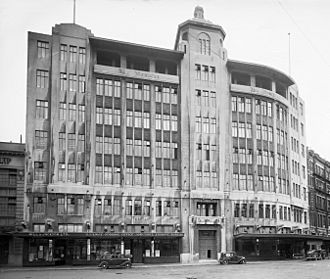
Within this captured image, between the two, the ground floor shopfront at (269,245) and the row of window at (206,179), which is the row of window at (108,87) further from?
the ground floor shopfront at (269,245)

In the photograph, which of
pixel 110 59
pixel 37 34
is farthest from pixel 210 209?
pixel 37 34

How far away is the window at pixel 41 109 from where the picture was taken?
65.0 m

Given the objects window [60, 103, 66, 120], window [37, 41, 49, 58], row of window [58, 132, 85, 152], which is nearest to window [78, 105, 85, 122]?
window [60, 103, 66, 120]

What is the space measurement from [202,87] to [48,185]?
84.9 ft

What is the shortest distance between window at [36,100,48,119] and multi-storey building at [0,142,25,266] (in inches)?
195

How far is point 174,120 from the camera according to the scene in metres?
71.8

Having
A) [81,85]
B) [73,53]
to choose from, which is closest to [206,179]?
[81,85]

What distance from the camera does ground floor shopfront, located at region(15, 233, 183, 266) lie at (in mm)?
60500

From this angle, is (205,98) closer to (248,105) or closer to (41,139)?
(248,105)

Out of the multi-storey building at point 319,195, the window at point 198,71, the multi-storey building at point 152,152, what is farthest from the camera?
the multi-storey building at point 319,195

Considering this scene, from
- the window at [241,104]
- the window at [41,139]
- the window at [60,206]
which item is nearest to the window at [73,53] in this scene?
the window at [41,139]

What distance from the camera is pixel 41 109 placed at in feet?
214

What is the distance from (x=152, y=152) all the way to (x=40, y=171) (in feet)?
49.3

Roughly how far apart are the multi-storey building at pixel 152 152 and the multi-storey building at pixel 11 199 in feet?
4.10
